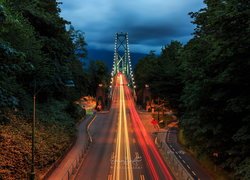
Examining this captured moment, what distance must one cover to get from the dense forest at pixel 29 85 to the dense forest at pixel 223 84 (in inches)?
425

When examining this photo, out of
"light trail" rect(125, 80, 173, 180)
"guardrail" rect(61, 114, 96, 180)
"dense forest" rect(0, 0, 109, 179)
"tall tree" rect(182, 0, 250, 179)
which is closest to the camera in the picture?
"dense forest" rect(0, 0, 109, 179)

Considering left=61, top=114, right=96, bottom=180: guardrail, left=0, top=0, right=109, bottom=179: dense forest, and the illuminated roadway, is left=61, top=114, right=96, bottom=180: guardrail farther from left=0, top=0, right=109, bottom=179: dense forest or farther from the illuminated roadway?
left=0, top=0, right=109, bottom=179: dense forest

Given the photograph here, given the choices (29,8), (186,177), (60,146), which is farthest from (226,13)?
(29,8)

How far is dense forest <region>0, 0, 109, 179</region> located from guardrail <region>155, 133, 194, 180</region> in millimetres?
11523

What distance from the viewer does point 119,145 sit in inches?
2037

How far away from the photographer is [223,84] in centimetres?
2527

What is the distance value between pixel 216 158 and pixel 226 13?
14.3 m

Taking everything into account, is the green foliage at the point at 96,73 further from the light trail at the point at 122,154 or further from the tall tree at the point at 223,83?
the tall tree at the point at 223,83

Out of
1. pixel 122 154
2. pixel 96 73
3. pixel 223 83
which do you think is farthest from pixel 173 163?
pixel 96 73

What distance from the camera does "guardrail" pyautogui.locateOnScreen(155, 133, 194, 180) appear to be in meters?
33.0

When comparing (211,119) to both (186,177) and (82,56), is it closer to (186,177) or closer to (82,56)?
(186,177)

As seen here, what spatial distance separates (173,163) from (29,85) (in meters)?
17.5

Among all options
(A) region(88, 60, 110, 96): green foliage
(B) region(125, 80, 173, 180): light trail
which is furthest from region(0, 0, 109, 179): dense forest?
(A) region(88, 60, 110, 96): green foliage

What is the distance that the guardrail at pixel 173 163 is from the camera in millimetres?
32969
